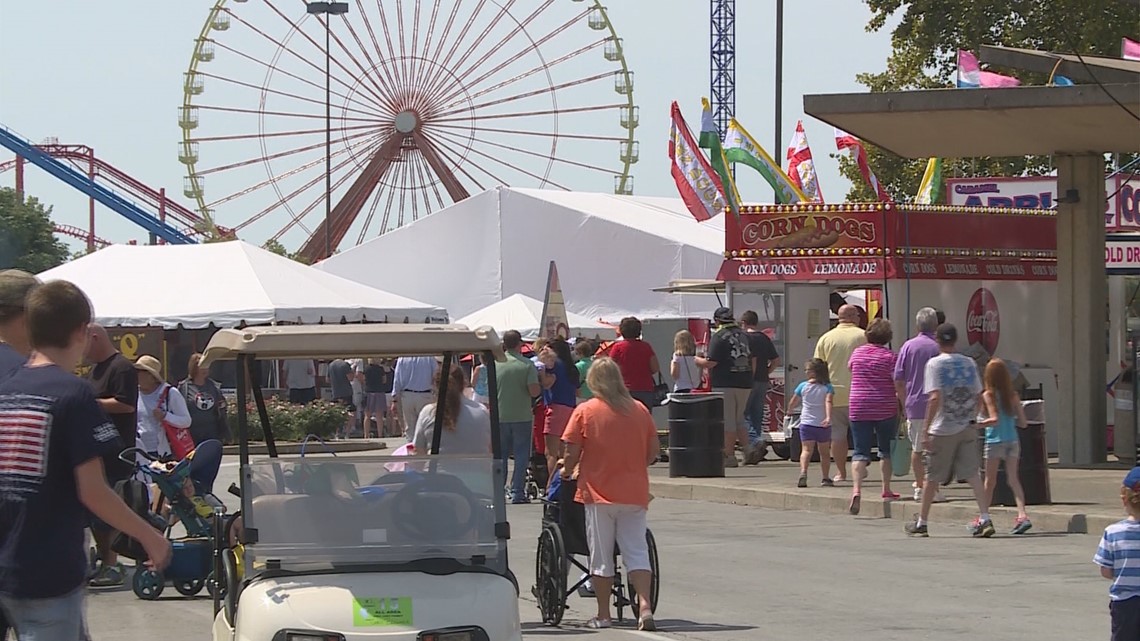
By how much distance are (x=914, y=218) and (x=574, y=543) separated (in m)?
13.1

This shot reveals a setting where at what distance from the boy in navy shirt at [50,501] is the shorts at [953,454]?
380 inches

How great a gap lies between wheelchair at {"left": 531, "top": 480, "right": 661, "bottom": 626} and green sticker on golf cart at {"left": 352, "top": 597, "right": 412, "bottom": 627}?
11.7 feet

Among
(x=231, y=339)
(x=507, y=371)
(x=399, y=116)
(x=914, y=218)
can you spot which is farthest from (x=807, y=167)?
(x=231, y=339)

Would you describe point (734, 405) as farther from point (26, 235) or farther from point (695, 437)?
point (26, 235)

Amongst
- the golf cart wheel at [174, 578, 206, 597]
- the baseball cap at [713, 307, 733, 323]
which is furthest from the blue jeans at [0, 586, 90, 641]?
the baseball cap at [713, 307, 733, 323]

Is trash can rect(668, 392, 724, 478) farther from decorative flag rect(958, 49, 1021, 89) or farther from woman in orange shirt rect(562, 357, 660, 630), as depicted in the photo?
woman in orange shirt rect(562, 357, 660, 630)

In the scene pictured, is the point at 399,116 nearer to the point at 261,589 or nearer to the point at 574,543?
the point at 574,543

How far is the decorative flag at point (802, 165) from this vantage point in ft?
106

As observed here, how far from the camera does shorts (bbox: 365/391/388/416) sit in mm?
31298

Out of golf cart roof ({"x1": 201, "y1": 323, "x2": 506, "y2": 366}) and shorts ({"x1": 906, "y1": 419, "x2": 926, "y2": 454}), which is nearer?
golf cart roof ({"x1": 201, "y1": 323, "x2": 506, "y2": 366})

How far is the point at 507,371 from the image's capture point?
674 inches

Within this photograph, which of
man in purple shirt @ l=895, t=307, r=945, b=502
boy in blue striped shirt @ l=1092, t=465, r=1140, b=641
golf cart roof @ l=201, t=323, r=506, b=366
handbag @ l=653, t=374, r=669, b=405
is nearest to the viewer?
boy in blue striped shirt @ l=1092, t=465, r=1140, b=641

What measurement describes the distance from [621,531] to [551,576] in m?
0.54

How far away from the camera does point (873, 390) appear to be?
1555 cm
